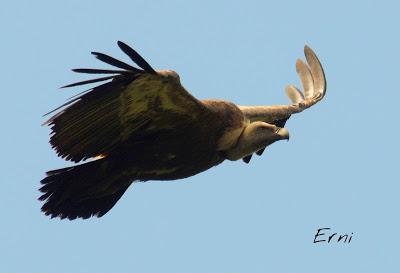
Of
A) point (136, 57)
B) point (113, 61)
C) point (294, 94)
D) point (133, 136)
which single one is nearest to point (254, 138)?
point (133, 136)

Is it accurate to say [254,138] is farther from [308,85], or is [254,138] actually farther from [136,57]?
[308,85]

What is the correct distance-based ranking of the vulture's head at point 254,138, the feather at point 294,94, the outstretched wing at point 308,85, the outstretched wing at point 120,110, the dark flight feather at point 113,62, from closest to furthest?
the dark flight feather at point 113,62, the outstretched wing at point 120,110, the vulture's head at point 254,138, the outstretched wing at point 308,85, the feather at point 294,94

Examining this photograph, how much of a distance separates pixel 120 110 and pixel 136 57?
779 mm

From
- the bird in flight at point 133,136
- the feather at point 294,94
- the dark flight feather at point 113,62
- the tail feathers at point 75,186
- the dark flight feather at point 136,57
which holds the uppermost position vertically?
the feather at point 294,94

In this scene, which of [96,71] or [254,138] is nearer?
[96,71]

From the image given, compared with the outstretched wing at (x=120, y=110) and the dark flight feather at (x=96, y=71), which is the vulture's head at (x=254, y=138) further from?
the dark flight feather at (x=96, y=71)

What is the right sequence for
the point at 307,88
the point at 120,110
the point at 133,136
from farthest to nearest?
the point at 307,88, the point at 133,136, the point at 120,110

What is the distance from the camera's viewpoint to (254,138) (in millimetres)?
11953

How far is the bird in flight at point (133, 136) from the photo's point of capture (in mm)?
10688

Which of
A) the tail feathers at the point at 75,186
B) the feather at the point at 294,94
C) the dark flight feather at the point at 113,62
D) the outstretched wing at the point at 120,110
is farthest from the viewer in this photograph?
the feather at the point at 294,94

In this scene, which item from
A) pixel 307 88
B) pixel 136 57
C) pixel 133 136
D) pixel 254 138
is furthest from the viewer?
pixel 307 88

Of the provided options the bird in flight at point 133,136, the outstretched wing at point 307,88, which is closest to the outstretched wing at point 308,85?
the outstretched wing at point 307,88

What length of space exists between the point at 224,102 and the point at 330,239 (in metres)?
2.80

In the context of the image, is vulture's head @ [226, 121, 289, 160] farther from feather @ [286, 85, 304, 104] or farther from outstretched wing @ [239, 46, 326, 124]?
feather @ [286, 85, 304, 104]
